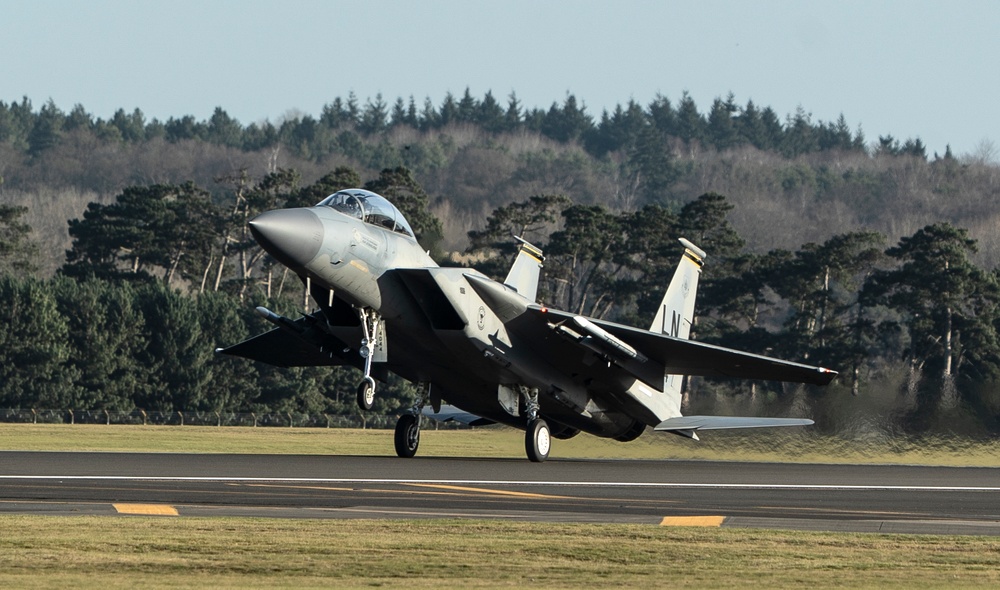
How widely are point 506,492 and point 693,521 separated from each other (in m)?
3.57

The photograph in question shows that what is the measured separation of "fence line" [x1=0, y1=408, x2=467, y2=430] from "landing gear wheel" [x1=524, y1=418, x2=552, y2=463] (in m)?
34.8

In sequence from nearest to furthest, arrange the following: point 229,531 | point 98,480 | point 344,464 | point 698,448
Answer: point 229,531
point 98,480
point 344,464
point 698,448

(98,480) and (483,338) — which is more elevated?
(483,338)

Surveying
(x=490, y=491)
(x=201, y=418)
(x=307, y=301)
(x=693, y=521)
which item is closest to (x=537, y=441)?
(x=490, y=491)

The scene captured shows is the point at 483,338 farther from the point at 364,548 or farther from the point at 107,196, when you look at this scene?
the point at 107,196

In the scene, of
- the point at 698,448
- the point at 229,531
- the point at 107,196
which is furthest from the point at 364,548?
the point at 107,196

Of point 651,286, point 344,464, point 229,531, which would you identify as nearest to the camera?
point 229,531

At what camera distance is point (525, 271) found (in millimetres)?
23281

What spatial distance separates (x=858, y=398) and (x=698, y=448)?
3.00 meters

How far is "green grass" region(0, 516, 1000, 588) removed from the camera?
28.9 ft

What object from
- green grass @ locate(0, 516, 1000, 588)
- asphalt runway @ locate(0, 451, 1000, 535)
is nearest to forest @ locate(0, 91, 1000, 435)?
asphalt runway @ locate(0, 451, 1000, 535)

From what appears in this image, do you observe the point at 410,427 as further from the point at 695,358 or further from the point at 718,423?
Result: the point at 718,423

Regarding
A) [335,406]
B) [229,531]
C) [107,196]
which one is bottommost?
[335,406]

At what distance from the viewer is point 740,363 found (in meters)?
22.0
